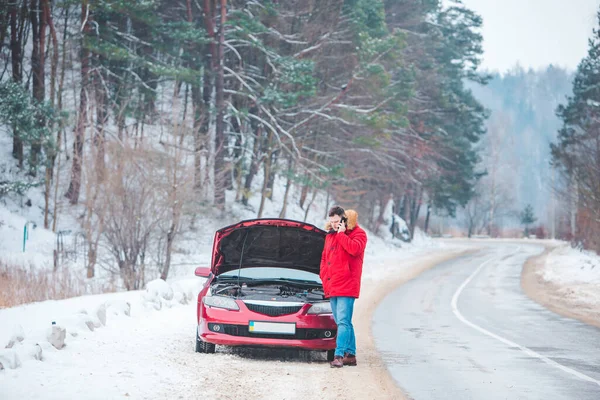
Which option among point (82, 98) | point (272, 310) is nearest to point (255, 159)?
point (82, 98)

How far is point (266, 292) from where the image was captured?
967cm

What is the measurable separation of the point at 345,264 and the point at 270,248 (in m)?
2.15

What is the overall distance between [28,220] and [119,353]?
2405cm

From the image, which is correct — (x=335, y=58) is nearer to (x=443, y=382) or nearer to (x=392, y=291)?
(x=392, y=291)

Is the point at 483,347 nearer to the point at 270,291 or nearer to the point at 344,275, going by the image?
the point at 344,275

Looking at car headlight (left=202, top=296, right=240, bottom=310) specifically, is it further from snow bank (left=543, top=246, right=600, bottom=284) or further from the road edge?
snow bank (left=543, top=246, right=600, bottom=284)

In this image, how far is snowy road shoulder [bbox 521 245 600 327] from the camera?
18.2 meters

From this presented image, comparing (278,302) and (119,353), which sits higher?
(278,302)

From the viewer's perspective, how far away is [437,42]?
5106cm

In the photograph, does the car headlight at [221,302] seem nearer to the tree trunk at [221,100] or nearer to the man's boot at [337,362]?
the man's boot at [337,362]

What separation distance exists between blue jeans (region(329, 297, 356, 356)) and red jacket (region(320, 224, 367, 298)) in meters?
0.10

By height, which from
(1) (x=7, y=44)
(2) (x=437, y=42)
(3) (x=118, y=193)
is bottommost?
(3) (x=118, y=193)

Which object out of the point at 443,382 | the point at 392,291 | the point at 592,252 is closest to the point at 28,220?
the point at 392,291

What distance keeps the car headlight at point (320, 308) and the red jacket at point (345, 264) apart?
33 cm
